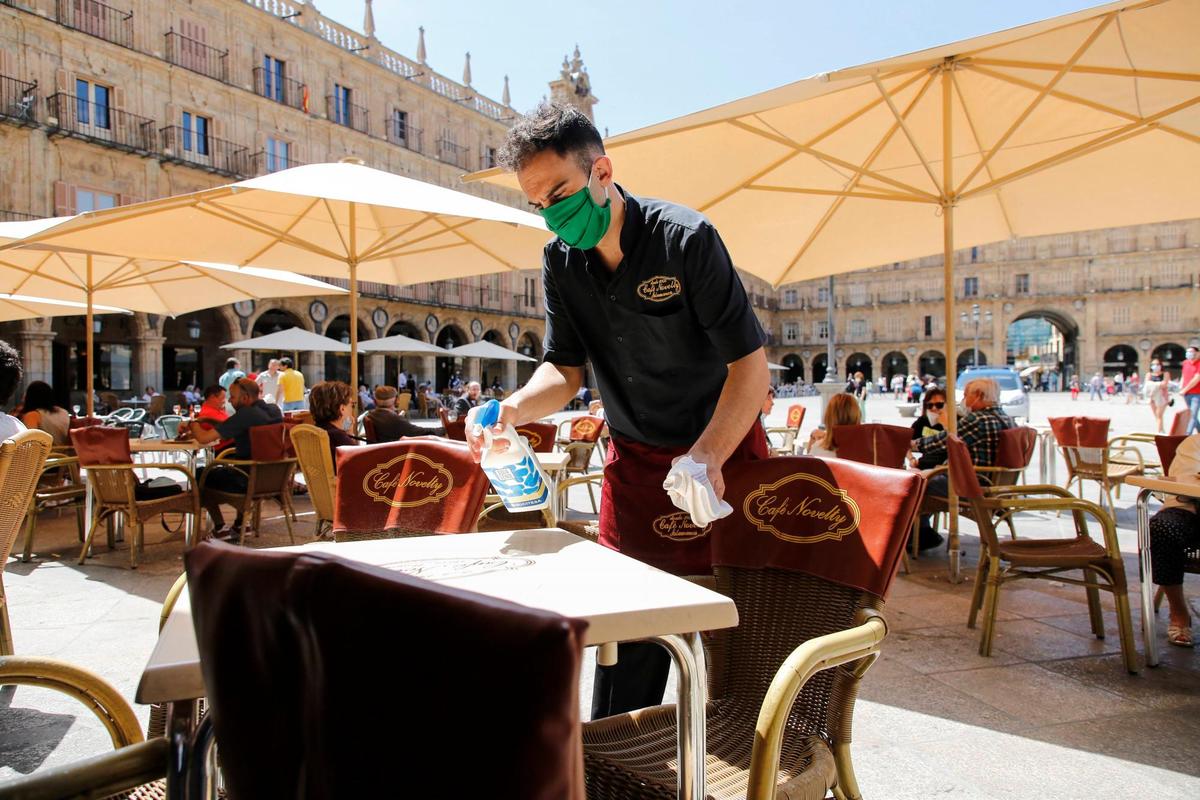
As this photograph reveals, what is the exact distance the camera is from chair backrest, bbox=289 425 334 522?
3639mm

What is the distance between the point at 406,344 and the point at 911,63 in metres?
16.7

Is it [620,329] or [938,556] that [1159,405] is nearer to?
[938,556]

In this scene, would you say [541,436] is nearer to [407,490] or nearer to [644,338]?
[407,490]

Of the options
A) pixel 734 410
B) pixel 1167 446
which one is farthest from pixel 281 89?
pixel 734 410

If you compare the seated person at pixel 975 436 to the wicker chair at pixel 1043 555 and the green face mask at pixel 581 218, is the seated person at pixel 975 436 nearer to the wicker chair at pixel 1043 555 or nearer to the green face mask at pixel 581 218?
the wicker chair at pixel 1043 555

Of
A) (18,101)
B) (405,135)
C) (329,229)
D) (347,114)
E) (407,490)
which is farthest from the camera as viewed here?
(405,135)

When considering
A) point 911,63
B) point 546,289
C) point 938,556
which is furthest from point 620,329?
point 938,556

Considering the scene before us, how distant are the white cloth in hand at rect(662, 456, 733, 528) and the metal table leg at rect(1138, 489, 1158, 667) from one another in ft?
7.66

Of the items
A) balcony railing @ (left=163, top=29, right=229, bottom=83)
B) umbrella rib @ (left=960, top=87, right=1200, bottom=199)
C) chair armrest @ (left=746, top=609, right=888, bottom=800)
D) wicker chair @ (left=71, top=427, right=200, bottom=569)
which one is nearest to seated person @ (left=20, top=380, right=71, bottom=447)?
wicker chair @ (left=71, top=427, right=200, bottom=569)

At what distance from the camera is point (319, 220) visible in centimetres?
598

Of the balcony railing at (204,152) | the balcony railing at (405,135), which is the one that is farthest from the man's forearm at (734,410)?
the balcony railing at (405,135)

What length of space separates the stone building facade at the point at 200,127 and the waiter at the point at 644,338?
15853 millimetres

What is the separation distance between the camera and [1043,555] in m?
2.99

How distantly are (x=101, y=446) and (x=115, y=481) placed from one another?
0.23 metres
